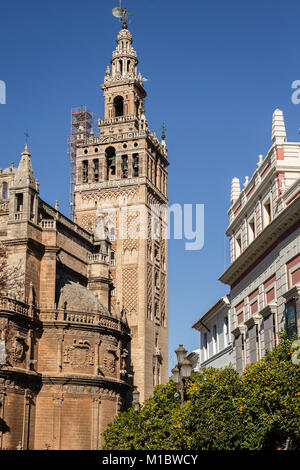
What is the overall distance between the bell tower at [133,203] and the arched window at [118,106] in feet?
0.07

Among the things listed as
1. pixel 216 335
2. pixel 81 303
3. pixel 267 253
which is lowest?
pixel 216 335

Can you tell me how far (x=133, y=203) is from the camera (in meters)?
63.4

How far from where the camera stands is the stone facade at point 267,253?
24.3 meters

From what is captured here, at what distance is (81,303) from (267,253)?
2088cm

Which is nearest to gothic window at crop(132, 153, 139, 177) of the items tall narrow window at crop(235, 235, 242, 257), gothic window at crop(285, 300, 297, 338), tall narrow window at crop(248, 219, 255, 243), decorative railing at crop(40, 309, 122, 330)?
decorative railing at crop(40, 309, 122, 330)

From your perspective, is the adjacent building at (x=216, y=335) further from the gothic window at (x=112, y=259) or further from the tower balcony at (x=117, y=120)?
the tower balcony at (x=117, y=120)

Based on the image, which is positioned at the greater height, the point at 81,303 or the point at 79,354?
the point at 81,303

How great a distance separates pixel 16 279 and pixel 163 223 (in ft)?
87.6

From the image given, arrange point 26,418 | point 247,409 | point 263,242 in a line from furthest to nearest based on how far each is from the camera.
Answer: point 26,418 → point 263,242 → point 247,409

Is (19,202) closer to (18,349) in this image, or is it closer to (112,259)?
(18,349)

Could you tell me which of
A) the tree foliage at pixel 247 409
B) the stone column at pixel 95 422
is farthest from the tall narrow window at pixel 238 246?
the stone column at pixel 95 422

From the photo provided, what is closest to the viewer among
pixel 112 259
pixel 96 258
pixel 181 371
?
pixel 181 371

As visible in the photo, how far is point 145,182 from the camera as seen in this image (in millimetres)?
63594

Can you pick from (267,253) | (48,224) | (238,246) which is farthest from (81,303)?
(267,253)
